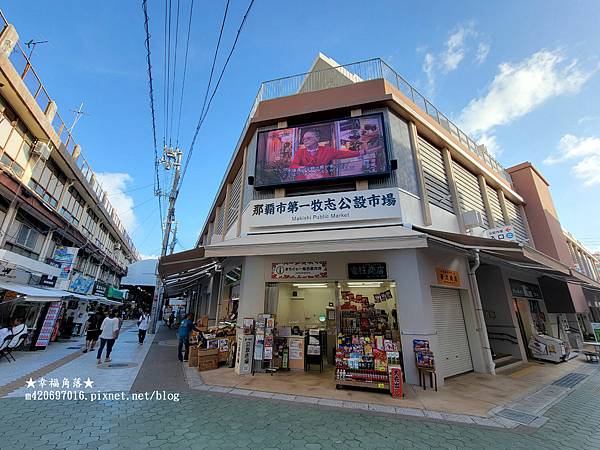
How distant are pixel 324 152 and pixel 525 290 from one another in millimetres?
11648

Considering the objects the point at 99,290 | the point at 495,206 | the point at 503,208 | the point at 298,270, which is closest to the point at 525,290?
the point at 503,208

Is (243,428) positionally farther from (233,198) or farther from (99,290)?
(99,290)

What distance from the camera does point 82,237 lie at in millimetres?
16500

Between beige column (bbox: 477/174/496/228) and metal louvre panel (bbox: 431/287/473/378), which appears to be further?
beige column (bbox: 477/174/496/228)

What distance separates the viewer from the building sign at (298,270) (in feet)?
25.6

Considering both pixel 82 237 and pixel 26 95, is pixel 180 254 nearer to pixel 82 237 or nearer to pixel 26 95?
pixel 26 95

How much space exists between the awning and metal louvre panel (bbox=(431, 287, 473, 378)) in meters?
2.60

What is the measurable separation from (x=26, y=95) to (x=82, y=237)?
30.3ft

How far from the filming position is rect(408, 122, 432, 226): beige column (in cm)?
816

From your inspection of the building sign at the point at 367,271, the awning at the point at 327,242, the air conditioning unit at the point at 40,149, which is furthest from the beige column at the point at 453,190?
the air conditioning unit at the point at 40,149

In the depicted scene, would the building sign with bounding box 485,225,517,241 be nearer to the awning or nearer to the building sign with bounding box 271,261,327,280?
the awning

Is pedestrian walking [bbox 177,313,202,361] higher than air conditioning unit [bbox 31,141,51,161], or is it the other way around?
air conditioning unit [bbox 31,141,51,161]

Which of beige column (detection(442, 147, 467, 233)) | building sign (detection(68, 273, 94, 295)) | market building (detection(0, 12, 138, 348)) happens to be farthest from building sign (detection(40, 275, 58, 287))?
beige column (detection(442, 147, 467, 233))

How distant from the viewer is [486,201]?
37.7 ft
